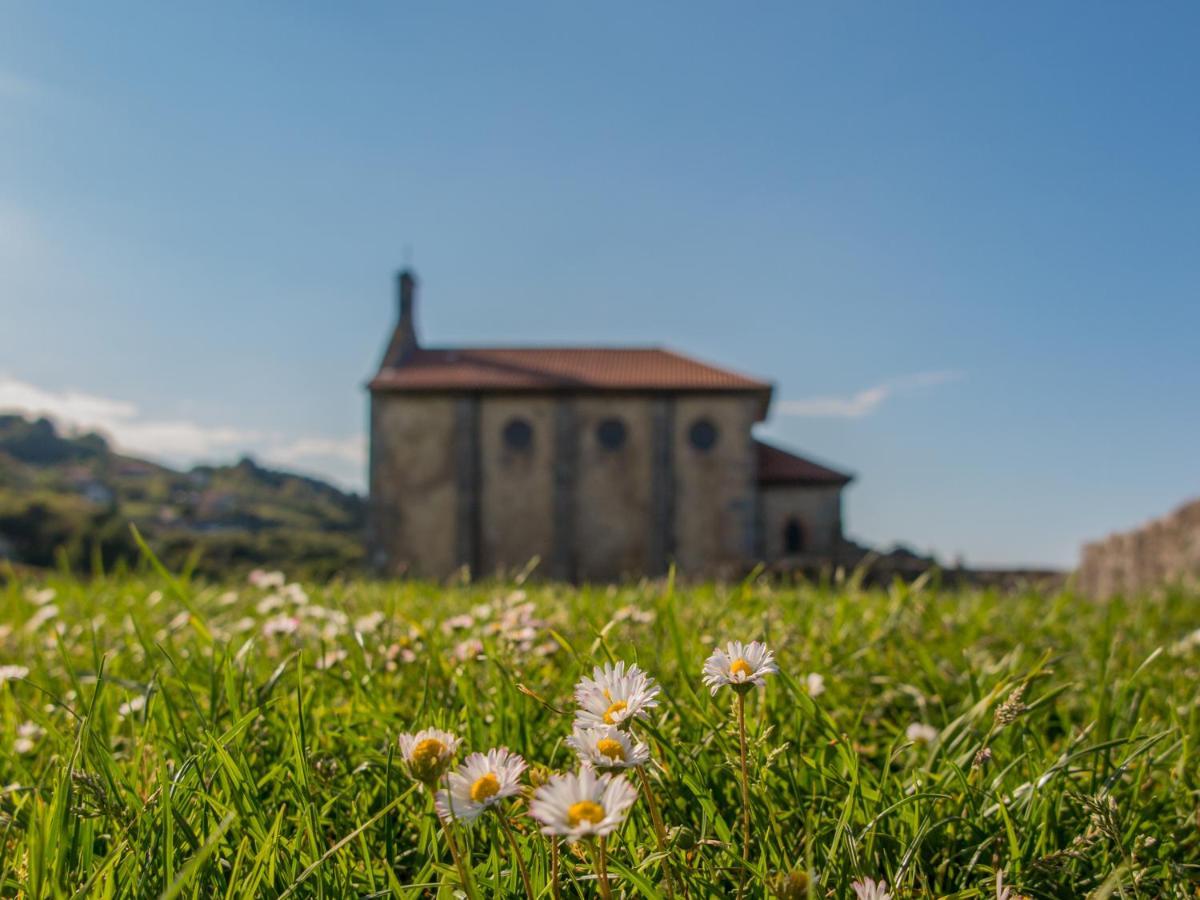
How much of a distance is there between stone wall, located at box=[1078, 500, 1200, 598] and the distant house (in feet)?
45.0

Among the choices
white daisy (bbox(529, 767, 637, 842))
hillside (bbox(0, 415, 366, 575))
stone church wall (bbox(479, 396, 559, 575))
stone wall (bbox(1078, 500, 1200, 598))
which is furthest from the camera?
hillside (bbox(0, 415, 366, 575))

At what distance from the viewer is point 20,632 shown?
415 cm

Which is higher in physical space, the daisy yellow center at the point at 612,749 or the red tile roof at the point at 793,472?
the red tile roof at the point at 793,472

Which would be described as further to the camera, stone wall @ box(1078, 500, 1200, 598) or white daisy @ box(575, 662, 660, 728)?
stone wall @ box(1078, 500, 1200, 598)

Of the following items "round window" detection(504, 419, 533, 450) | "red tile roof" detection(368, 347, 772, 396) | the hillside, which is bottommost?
the hillside

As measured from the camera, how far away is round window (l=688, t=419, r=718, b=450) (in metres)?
24.9

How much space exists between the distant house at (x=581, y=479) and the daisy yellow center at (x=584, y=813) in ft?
77.9

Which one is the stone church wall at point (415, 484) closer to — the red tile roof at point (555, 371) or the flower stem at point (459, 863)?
the red tile roof at point (555, 371)

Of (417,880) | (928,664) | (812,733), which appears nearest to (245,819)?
(417,880)

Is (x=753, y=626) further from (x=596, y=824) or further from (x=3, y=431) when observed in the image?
(x=3, y=431)

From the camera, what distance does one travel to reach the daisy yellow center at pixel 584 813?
2.90 ft

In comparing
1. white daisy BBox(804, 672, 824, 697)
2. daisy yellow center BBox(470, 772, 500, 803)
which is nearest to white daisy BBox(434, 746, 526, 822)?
daisy yellow center BBox(470, 772, 500, 803)

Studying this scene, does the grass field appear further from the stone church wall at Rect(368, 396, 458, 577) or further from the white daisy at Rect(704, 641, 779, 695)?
the stone church wall at Rect(368, 396, 458, 577)

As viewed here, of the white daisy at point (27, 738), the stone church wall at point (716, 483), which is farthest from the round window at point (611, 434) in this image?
the white daisy at point (27, 738)
